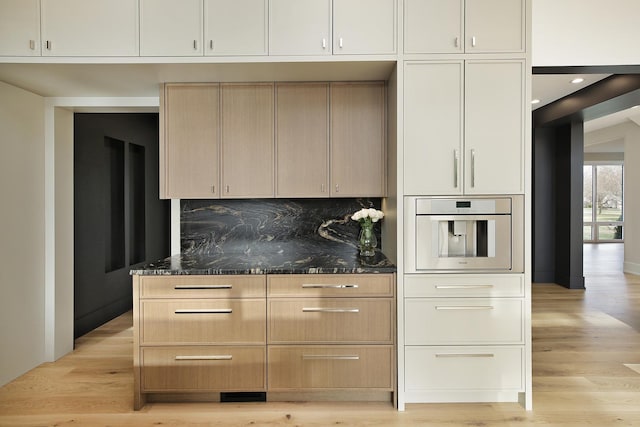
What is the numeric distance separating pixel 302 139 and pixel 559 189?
5267 millimetres

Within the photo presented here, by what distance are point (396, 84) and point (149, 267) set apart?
6.34ft

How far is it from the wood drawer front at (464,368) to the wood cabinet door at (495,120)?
1005 mm

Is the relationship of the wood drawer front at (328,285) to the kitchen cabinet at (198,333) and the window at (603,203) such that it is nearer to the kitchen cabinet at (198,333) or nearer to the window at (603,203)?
the kitchen cabinet at (198,333)

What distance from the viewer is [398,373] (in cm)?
275

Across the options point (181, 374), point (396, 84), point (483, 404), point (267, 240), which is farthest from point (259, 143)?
point (483, 404)

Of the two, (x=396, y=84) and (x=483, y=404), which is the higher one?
(x=396, y=84)

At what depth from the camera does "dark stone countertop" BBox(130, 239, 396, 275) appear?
8.97 feet

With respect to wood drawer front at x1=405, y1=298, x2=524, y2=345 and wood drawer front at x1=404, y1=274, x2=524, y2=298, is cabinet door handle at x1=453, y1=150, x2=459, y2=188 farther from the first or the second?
wood drawer front at x1=405, y1=298, x2=524, y2=345

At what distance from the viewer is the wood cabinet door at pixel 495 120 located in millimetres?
2701

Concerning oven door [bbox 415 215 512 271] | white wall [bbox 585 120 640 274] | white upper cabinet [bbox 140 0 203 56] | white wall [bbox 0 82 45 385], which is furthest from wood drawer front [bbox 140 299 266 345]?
white wall [bbox 585 120 640 274]

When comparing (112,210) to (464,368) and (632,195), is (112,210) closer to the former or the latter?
(464,368)

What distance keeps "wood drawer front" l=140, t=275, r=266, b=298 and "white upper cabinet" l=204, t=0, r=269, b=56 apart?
1394mm

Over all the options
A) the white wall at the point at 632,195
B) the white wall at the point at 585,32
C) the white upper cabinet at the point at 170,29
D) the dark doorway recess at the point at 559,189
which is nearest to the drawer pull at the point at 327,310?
the white upper cabinet at the point at 170,29

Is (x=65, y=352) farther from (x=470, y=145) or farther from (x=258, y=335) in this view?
(x=470, y=145)
